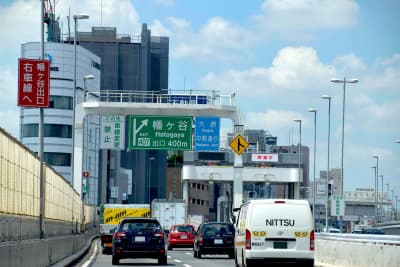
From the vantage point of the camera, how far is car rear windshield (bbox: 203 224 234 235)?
140 ft

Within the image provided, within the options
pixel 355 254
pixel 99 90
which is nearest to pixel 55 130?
pixel 99 90

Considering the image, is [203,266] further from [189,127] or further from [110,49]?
[110,49]

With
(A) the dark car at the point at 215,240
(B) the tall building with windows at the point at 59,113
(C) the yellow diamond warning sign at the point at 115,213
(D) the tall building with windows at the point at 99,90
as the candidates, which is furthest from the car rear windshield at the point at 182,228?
(B) the tall building with windows at the point at 59,113

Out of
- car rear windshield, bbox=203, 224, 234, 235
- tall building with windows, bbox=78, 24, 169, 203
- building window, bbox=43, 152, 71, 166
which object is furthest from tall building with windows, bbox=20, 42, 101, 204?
car rear windshield, bbox=203, 224, 234, 235

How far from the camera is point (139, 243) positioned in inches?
1355

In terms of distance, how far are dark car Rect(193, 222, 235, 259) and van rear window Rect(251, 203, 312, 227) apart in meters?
15.2

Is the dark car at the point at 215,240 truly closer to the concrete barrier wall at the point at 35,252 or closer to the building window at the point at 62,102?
the concrete barrier wall at the point at 35,252

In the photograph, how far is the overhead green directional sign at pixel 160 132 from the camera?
5541 centimetres

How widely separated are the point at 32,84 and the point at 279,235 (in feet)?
29.9

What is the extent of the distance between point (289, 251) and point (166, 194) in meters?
139

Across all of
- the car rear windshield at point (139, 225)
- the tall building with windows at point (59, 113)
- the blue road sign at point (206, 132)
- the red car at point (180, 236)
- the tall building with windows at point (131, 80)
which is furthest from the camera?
the tall building with windows at point (131, 80)

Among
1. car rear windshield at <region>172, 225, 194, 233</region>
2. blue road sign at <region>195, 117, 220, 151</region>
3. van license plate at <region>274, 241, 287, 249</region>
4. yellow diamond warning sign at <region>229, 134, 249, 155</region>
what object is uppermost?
blue road sign at <region>195, 117, 220, 151</region>

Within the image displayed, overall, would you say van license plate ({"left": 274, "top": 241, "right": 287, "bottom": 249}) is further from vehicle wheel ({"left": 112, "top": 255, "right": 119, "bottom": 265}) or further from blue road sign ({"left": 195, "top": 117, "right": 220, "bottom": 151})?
blue road sign ({"left": 195, "top": 117, "right": 220, "bottom": 151})

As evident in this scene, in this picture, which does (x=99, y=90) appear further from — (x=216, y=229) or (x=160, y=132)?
(x=216, y=229)
